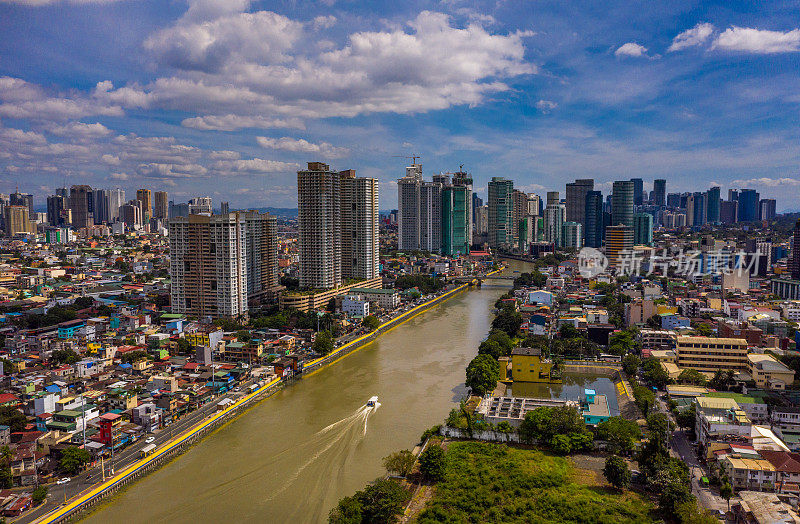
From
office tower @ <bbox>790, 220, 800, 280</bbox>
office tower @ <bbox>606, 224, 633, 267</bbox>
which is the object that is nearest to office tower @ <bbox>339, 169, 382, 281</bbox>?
office tower @ <bbox>606, 224, 633, 267</bbox>

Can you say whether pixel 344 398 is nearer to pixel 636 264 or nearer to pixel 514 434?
pixel 514 434

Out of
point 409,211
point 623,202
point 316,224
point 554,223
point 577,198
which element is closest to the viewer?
point 316,224

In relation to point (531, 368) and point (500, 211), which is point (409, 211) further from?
point (531, 368)

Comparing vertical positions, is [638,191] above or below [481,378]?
above

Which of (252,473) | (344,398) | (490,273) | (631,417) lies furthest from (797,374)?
(490,273)

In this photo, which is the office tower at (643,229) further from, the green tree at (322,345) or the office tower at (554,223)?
the green tree at (322,345)

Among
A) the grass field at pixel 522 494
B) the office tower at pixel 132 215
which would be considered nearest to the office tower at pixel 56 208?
the office tower at pixel 132 215

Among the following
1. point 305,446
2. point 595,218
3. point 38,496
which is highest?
point 595,218

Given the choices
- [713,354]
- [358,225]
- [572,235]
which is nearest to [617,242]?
[572,235]
